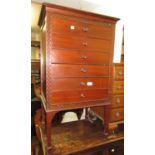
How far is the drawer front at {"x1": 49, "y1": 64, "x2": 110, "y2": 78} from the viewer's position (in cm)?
130

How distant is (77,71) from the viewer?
139 cm

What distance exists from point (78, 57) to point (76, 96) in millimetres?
392

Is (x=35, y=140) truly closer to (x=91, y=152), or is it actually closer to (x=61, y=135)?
(x=61, y=135)

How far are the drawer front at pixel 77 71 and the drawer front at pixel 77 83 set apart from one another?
4cm

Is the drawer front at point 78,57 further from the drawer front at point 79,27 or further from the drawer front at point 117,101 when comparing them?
the drawer front at point 117,101

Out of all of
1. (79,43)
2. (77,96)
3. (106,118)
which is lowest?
(106,118)

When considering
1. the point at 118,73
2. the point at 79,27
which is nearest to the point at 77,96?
the point at 118,73

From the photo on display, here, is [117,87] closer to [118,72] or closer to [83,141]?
[118,72]

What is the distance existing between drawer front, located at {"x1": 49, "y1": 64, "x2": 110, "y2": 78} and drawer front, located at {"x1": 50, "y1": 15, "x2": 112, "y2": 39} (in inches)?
12.7

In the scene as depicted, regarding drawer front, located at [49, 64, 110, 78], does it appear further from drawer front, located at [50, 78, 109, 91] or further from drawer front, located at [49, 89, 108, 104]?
drawer front, located at [49, 89, 108, 104]
